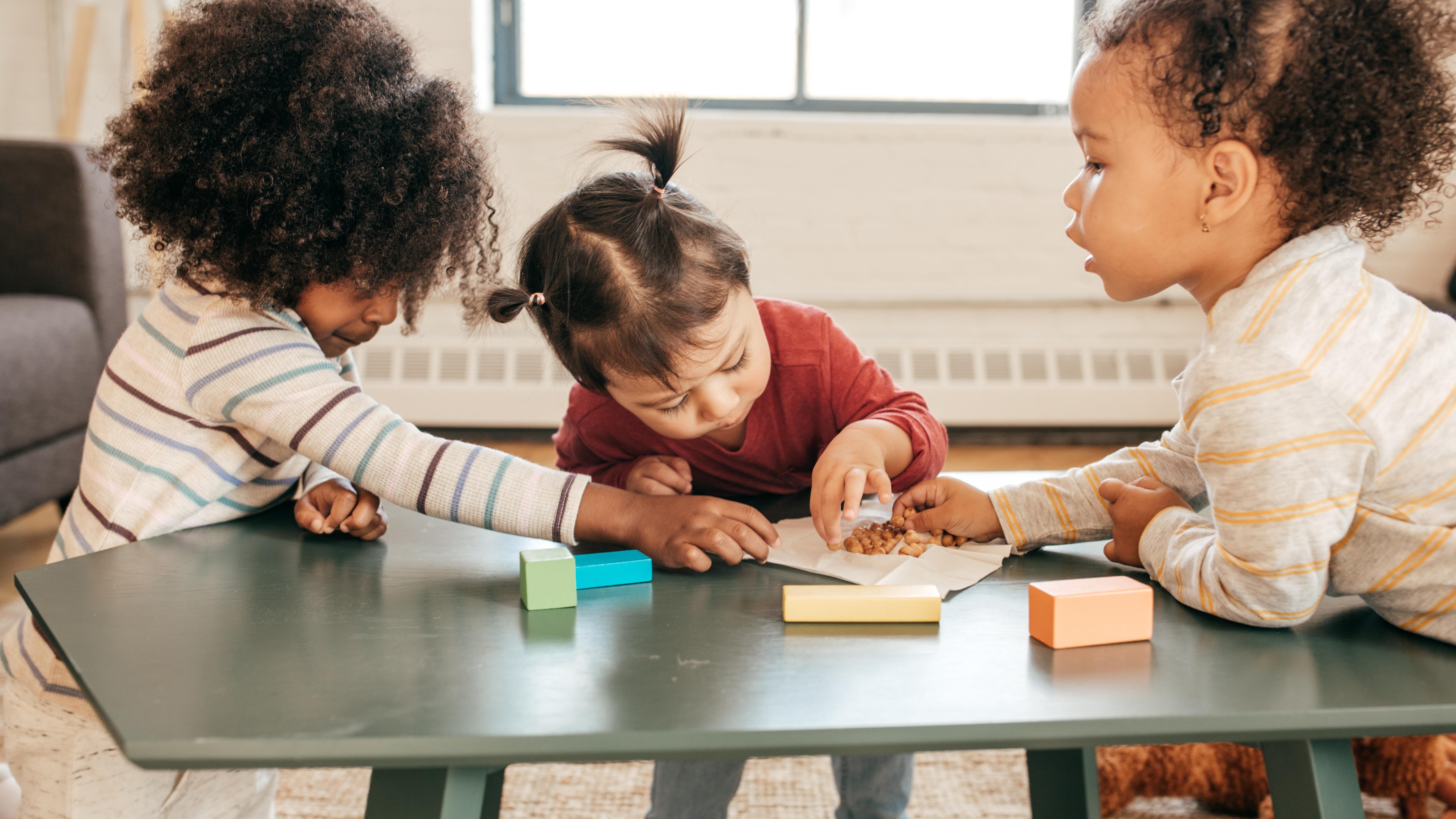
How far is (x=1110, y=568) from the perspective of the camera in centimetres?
75

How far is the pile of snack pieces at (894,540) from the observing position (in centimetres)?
78

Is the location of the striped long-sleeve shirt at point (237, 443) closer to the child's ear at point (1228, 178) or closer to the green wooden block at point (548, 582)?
the green wooden block at point (548, 582)

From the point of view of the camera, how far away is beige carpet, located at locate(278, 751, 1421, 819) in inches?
46.3

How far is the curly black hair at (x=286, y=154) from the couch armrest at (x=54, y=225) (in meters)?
1.32

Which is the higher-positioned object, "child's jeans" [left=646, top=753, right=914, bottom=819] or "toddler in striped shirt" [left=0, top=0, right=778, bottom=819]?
"toddler in striped shirt" [left=0, top=0, right=778, bottom=819]

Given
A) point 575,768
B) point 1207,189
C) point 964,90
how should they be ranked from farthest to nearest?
1. point 964,90
2. point 575,768
3. point 1207,189

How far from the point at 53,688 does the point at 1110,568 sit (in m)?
0.79

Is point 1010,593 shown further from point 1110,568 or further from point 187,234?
point 187,234

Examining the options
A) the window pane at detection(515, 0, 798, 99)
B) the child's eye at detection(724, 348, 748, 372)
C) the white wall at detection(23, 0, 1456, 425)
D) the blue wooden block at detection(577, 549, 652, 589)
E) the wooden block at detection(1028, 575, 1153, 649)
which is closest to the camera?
the wooden block at detection(1028, 575, 1153, 649)

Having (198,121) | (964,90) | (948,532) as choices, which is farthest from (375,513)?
(964,90)

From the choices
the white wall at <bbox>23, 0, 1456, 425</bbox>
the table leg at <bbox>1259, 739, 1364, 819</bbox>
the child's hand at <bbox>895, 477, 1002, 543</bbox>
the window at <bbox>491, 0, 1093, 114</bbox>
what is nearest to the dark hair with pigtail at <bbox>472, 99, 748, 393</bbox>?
the child's hand at <bbox>895, 477, 1002, 543</bbox>

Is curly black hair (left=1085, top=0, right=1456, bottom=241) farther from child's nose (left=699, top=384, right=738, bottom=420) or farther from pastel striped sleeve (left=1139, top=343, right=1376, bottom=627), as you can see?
child's nose (left=699, top=384, right=738, bottom=420)

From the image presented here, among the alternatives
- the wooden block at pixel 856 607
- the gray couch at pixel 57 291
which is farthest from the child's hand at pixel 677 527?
the gray couch at pixel 57 291

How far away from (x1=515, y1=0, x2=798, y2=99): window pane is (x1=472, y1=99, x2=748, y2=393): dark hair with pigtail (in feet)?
7.10
